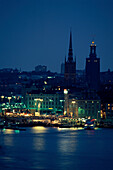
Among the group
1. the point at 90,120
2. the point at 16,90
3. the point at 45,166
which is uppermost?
the point at 16,90

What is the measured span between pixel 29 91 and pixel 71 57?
11500mm

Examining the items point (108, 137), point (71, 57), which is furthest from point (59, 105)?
point (108, 137)

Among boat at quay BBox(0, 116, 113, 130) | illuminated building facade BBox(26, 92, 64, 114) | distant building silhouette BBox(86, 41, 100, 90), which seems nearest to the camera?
boat at quay BBox(0, 116, 113, 130)

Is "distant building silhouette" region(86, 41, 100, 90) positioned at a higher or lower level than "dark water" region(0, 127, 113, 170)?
higher

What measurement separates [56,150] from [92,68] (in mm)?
60453

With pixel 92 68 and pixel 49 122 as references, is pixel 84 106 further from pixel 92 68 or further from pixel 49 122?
pixel 92 68

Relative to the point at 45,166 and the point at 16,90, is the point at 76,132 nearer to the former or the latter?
the point at 45,166

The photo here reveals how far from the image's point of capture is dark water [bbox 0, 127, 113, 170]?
144ft

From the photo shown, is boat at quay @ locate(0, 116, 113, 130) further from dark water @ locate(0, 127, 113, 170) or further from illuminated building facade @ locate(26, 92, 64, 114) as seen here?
illuminated building facade @ locate(26, 92, 64, 114)

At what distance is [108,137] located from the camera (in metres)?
59.8

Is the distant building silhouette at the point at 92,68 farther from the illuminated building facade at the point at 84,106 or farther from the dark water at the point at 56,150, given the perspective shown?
the dark water at the point at 56,150

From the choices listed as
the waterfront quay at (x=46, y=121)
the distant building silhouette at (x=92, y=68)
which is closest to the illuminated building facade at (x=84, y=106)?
the waterfront quay at (x=46, y=121)

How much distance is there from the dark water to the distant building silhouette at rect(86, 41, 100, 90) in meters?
42.4

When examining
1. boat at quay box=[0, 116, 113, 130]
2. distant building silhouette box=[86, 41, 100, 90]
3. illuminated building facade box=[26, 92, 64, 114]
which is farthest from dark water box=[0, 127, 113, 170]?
distant building silhouette box=[86, 41, 100, 90]
